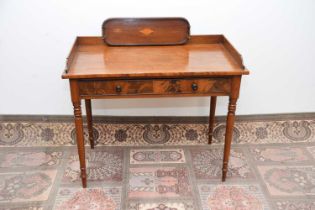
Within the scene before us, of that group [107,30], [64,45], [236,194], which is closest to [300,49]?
[236,194]

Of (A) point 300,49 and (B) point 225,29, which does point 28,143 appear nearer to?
(B) point 225,29

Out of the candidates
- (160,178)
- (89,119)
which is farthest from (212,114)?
(89,119)

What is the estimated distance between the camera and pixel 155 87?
1.66 m

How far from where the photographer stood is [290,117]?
2.46 m

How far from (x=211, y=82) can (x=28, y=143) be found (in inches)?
57.4

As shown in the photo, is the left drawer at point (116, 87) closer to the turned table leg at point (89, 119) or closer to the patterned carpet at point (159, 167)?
the turned table leg at point (89, 119)

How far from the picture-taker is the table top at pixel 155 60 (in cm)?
160

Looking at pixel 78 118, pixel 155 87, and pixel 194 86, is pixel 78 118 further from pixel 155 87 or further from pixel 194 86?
pixel 194 86

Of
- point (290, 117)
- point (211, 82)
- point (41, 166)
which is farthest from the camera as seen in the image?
point (290, 117)

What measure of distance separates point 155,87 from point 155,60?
7.5 inches

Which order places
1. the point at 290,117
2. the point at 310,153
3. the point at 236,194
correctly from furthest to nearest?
the point at 290,117, the point at 310,153, the point at 236,194

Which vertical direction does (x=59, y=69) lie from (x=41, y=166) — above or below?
above

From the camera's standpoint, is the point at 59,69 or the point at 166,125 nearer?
the point at 59,69

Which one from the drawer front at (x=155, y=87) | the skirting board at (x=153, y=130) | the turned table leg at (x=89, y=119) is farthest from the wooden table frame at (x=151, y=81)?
the skirting board at (x=153, y=130)
